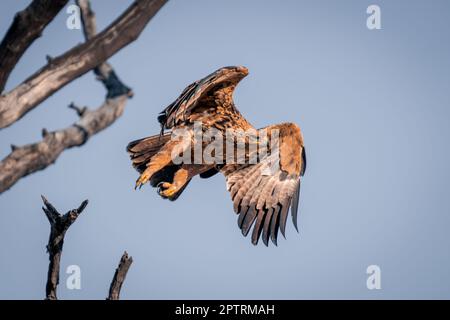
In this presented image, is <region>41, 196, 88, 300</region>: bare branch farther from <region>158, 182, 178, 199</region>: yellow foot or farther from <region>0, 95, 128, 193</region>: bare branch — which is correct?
<region>158, 182, 178, 199</region>: yellow foot

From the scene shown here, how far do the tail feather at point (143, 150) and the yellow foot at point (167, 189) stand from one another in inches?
13.1

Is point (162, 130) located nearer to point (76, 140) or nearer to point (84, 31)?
point (76, 140)

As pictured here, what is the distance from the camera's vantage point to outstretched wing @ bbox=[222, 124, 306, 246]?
877cm

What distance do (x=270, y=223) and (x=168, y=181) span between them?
1.24 metres

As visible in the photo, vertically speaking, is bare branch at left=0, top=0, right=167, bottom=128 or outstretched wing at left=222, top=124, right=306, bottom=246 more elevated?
bare branch at left=0, top=0, right=167, bottom=128

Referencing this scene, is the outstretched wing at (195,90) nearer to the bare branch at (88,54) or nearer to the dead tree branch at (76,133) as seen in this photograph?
the dead tree branch at (76,133)

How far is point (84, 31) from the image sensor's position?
1249 centimetres

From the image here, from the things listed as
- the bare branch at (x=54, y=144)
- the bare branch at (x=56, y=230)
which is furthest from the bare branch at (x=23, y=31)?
the bare branch at (x=54, y=144)

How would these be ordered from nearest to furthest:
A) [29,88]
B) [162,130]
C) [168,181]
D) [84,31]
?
[29,88] < [162,130] < [168,181] < [84,31]

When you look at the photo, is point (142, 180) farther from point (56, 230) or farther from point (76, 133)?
point (76, 133)

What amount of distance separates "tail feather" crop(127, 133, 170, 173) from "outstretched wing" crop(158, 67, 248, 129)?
38 centimetres

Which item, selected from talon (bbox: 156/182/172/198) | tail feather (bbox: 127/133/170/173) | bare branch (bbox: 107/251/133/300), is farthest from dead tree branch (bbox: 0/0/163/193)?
bare branch (bbox: 107/251/133/300)

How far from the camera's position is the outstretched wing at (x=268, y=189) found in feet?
28.8
